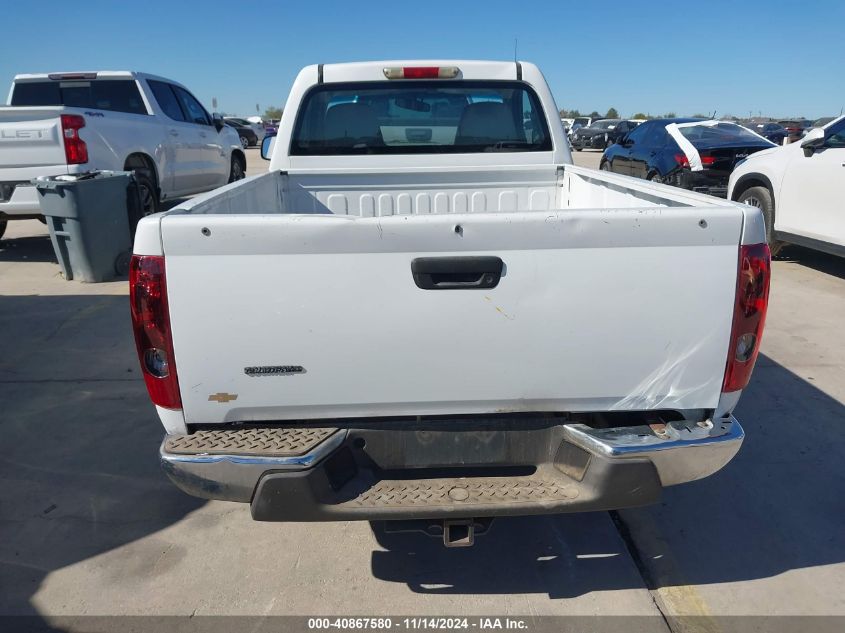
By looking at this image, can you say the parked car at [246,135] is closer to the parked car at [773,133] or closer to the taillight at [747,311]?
the parked car at [773,133]

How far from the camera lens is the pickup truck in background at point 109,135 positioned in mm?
7090

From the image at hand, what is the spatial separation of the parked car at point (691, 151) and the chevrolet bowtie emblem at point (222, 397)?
30.1 feet

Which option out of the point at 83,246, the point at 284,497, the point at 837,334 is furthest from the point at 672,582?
the point at 83,246

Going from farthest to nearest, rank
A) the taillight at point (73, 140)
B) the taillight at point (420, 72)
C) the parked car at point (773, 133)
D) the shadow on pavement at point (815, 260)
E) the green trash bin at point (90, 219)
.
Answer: the parked car at point (773, 133) < the shadow on pavement at point (815, 260) < the taillight at point (73, 140) < the green trash bin at point (90, 219) < the taillight at point (420, 72)

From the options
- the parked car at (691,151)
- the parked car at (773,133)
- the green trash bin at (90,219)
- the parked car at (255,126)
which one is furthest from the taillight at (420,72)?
the parked car at (255,126)

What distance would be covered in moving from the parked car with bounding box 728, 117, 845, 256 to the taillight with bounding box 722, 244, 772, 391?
18.1ft

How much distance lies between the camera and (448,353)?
214cm

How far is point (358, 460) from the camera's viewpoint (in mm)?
2273

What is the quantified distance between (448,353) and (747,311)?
1.03 metres

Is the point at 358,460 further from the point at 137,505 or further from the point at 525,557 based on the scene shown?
the point at 137,505

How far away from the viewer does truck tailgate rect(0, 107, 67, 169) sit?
22.9ft

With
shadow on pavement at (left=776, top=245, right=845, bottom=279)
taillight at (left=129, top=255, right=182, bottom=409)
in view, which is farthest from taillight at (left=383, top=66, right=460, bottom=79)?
shadow on pavement at (left=776, top=245, right=845, bottom=279)

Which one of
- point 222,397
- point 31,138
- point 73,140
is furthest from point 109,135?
point 222,397

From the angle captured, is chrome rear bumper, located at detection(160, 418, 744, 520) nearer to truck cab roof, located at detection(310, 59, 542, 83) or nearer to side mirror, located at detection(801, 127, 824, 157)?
truck cab roof, located at detection(310, 59, 542, 83)
